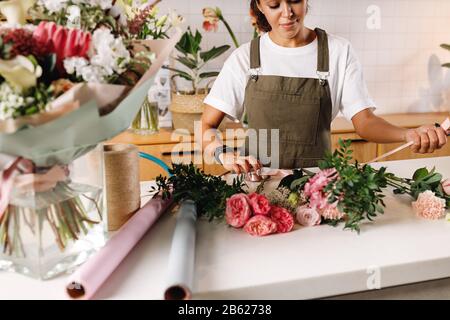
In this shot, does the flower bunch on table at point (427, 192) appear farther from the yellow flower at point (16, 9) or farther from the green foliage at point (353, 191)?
the yellow flower at point (16, 9)

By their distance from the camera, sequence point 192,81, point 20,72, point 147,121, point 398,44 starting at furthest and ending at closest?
point 398,44, point 192,81, point 147,121, point 20,72

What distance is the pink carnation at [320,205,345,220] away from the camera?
1217mm

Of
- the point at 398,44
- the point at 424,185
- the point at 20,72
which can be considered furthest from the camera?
the point at 398,44

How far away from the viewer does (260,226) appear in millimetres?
1182

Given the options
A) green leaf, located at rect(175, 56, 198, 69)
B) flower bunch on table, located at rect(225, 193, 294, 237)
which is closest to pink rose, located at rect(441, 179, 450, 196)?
flower bunch on table, located at rect(225, 193, 294, 237)

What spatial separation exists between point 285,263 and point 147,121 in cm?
Result: 216

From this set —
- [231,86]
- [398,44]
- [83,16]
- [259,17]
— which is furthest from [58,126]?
[398,44]

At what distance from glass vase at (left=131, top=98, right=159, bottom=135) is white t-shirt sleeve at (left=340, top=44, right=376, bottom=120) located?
4.31ft

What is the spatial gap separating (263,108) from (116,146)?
107 centimetres

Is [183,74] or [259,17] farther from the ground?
[259,17]

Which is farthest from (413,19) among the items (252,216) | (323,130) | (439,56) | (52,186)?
(52,186)

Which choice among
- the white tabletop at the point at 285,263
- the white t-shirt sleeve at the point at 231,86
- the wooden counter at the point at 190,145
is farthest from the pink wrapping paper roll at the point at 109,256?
the wooden counter at the point at 190,145

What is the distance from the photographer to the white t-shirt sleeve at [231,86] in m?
2.18

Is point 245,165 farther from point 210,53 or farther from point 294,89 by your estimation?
point 210,53
